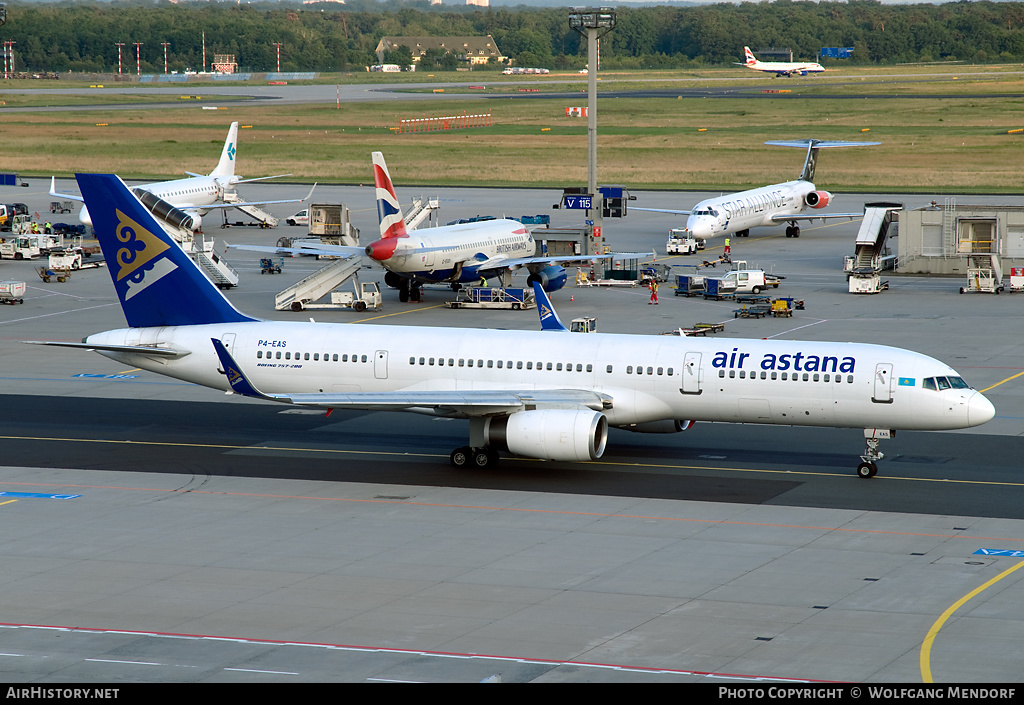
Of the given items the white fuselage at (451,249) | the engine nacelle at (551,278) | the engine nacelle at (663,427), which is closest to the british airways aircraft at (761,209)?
the engine nacelle at (551,278)

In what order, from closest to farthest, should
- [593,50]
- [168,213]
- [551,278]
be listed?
[551,278]
[593,50]
[168,213]

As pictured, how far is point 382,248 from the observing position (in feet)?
225

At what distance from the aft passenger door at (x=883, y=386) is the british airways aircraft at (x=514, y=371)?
0.14ft

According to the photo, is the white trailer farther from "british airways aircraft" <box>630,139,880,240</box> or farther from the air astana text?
the air astana text

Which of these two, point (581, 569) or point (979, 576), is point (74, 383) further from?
point (979, 576)

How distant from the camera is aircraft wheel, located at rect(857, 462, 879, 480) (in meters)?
38.9

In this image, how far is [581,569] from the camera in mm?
30594

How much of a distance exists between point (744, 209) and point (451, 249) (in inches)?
1233

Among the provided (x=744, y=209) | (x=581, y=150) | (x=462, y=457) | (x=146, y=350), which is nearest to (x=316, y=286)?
(x=146, y=350)

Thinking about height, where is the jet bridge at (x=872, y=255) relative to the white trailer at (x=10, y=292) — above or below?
above

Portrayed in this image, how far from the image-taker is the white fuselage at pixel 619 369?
38.2 m

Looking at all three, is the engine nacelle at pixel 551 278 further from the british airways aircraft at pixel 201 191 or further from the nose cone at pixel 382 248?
the british airways aircraft at pixel 201 191

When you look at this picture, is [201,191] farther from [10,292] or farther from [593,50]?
[593,50]

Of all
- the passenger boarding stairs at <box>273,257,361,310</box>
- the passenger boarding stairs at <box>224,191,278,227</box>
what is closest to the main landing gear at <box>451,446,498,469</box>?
the passenger boarding stairs at <box>273,257,361,310</box>
